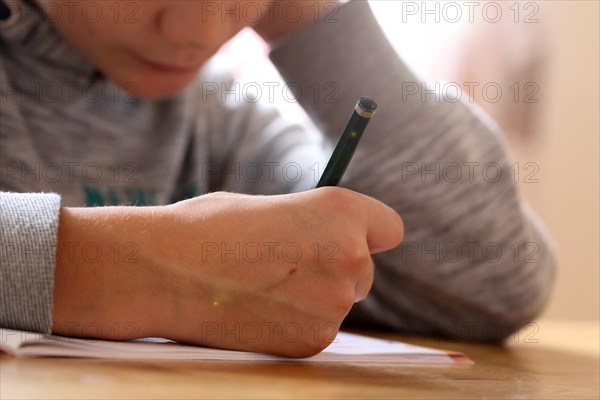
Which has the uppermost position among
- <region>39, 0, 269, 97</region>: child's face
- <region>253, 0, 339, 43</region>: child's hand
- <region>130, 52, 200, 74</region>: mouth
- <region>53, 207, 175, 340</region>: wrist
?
<region>253, 0, 339, 43</region>: child's hand

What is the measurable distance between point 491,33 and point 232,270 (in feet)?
5.75

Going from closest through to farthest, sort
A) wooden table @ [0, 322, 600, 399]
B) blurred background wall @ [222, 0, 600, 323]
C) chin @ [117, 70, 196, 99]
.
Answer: wooden table @ [0, 322, 600, 399] → chin @ [117, 70, 196, 99] → blurred background wall @ [222, 0, 600, 323]

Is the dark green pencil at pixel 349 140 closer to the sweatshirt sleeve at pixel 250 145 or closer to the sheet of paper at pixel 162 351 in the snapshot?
→ the sheet of paper at pixel 162 351

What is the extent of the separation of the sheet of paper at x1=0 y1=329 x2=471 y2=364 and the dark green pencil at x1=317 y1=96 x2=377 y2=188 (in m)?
0.12

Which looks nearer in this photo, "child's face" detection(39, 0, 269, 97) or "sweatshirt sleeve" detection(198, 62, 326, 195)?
"child's face" detection(39, 0, 269, 97)

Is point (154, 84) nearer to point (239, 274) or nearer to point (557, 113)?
point (239, 274)

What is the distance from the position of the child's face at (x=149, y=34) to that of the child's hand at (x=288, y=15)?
0.30 ft

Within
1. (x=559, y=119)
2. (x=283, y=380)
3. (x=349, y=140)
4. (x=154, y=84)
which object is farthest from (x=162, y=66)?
(x=559, y=119)

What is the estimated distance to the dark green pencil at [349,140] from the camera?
1.74 ft

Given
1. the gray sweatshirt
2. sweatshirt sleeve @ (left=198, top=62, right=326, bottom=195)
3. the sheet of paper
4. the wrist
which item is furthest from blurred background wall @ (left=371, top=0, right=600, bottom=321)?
the wrist

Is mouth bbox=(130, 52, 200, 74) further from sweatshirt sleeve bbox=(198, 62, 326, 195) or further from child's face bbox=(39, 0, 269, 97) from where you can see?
sweatshirt sleeve bbox=(198, 62, 326, 195)

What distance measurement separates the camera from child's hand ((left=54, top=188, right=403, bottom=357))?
49 centimetres

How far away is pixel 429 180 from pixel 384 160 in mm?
53

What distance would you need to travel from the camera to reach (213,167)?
3.31 feet
